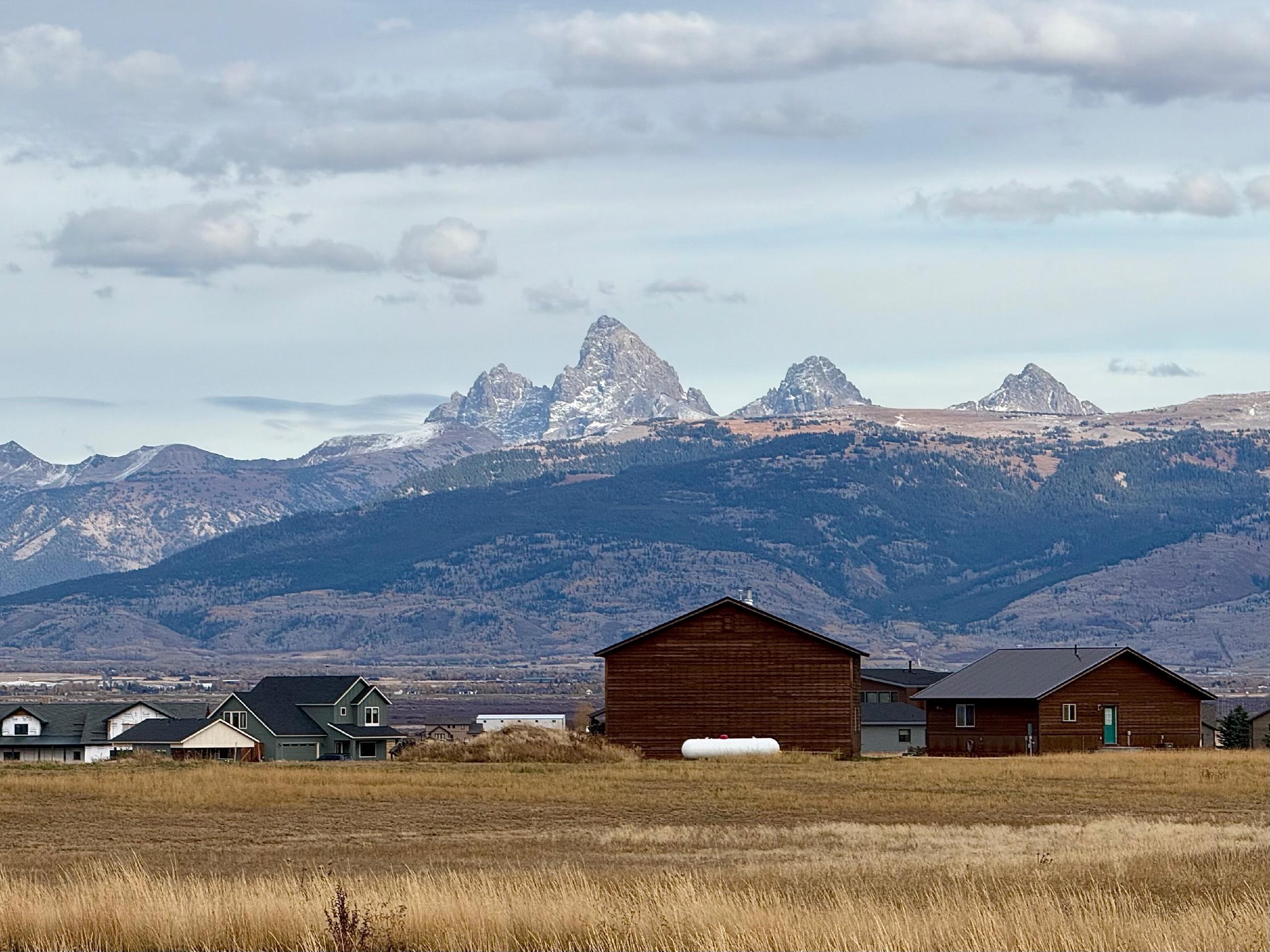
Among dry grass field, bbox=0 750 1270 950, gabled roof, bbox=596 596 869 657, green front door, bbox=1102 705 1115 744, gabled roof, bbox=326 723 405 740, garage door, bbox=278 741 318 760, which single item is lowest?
garage door, bbox=278 741 318 760

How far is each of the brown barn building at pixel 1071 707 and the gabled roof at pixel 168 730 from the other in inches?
1709

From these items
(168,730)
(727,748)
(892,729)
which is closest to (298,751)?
(168,730)

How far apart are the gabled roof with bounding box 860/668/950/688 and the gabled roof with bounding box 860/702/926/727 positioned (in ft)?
18.0

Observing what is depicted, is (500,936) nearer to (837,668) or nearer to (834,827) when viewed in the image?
(834,827)

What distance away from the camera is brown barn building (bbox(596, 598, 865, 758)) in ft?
271

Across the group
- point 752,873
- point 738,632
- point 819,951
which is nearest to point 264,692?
point 738,632

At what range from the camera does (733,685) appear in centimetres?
8325

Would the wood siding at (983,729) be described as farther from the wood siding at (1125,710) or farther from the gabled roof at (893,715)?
the gabled roof at (893,715)

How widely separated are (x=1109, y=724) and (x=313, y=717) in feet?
171

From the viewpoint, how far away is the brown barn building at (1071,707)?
3418 inches

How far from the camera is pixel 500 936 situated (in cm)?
2083

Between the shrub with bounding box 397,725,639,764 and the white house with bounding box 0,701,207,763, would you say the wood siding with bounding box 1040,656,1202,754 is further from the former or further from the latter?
the white house with bounding box 0,701,207,763

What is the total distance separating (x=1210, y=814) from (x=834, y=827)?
8950mm

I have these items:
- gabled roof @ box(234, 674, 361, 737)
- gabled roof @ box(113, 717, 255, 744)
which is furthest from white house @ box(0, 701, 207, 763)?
gabled roof @ box(234, 674, 361, 737)
